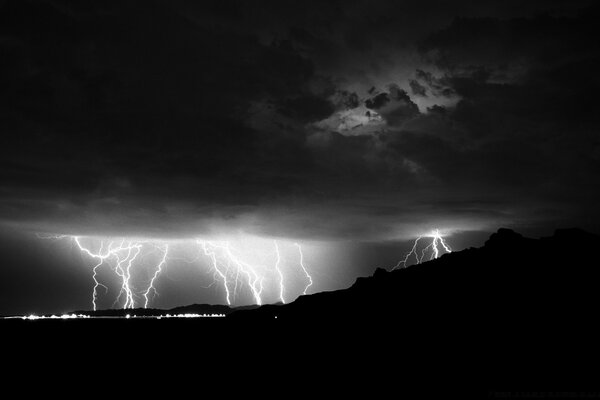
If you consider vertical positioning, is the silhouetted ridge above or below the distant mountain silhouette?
above

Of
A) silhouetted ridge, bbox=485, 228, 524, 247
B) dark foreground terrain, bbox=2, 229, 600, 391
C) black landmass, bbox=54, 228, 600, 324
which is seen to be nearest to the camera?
dark foreground terrain, bbox=2, 229, 600, 391

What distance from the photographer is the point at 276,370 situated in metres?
19.6

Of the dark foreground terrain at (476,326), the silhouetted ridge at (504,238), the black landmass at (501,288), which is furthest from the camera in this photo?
the silhouetted ridge at (504,238)

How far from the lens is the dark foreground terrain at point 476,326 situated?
15383 mm

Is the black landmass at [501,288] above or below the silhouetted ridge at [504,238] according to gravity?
below

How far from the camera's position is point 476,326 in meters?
19.4

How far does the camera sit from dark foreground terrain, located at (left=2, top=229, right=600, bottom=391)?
15.4 m

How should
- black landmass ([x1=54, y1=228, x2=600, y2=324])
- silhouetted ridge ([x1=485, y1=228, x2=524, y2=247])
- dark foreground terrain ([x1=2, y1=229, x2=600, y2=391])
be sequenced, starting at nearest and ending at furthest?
dark foreground terrain ([x1=2, y1=229, x2=600, y2=391]) < black landmass ([x1=54, y1=228, x2=600, y2=324]) < silhouetted ridge ([x1=485, y1=228, x2=524, y2=247])

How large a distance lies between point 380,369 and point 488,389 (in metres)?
4.73

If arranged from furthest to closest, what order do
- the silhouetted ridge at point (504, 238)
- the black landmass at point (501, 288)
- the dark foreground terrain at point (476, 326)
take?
the silhouetted ridge at point (504, 238), the black landmass at point (501, 288), the dark foreground terrain at point (476, 326)

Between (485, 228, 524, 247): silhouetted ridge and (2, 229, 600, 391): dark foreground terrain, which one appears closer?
(2, 229, 600, 391): dark foreground terrain

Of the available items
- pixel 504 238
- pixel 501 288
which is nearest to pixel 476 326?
pixel 501 288

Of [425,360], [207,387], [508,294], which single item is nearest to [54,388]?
[207,387]

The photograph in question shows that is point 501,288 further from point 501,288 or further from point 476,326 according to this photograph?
point 476,326
